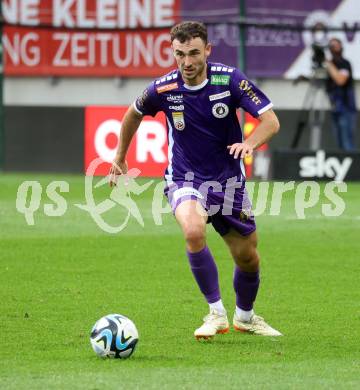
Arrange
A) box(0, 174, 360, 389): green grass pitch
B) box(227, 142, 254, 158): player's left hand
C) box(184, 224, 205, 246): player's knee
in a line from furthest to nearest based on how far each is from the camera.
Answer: box(184, 224, 205, 246): player's knee, box(227, 142, 254, 158): player's left hand, box(0, 174, 360, 389): green grass pitch

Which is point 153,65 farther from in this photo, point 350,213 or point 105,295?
point 105,295

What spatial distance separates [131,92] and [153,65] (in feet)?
3.40

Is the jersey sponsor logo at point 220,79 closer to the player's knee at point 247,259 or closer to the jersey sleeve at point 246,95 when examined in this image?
the jersey sleeve at point 246,95

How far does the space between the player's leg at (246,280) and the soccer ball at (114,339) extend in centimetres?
116

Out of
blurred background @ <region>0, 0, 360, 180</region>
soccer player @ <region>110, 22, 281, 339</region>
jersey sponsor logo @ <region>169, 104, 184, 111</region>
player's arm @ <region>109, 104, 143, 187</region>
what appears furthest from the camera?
blurred background @ <region>0, 0, 360, 180</region>

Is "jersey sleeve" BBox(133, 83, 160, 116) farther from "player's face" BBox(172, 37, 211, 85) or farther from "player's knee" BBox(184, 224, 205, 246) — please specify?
"player's knee" BBox(184, 224, 205, 246)

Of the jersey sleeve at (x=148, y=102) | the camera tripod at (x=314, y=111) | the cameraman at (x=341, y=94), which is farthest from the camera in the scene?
the camera tripod at (x=314, y=111)

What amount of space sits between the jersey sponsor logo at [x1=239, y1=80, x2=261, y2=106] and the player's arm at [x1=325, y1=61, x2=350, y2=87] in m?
13.4

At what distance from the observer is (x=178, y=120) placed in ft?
26.8

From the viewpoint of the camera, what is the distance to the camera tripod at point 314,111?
851 inches

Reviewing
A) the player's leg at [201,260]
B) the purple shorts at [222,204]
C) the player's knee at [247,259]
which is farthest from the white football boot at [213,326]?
the purple shorts at [222,204]

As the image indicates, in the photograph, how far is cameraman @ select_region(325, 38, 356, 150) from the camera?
836 inches

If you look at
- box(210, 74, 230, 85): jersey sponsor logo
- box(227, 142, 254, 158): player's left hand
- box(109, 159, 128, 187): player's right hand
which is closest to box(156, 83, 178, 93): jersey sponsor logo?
box(210, 74, 230, 85): jersey sponsor logo

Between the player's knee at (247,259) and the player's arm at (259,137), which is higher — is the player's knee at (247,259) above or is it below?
below
